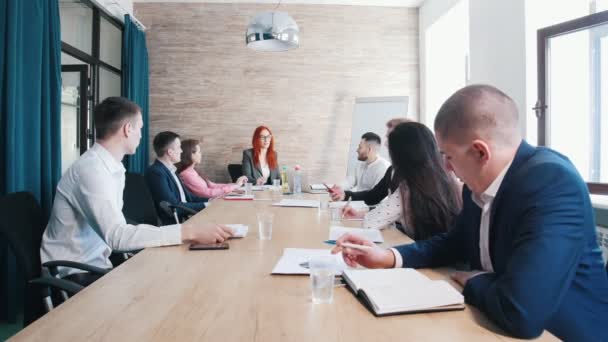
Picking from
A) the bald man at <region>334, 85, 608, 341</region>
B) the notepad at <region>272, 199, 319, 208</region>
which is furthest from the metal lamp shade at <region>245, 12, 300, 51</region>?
the bald man at <region>334, 85, 608, 341</region>

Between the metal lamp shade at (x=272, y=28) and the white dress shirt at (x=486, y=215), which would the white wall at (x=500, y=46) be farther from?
the white dress shirt at (x=486, y=215)

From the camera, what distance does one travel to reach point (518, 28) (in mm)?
3629

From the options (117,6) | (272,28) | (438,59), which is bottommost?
(272,28)

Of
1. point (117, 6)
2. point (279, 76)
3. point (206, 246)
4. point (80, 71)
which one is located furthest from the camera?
point (279, 76)

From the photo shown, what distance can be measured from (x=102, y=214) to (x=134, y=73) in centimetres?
400

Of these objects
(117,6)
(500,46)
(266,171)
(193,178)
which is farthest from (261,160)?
(500,46)

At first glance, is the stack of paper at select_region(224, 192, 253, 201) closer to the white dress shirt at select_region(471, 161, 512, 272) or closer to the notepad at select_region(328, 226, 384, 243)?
the notepad at select_region(328, 226, 384, 243)

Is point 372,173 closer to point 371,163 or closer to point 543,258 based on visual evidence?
point 371,163

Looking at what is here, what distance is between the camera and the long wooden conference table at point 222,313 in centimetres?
→ 85

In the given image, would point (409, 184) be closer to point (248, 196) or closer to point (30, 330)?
point (30, 330)

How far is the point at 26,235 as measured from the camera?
1.65 meters

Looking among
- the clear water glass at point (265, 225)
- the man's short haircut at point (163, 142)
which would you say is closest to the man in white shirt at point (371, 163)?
the man's short haircut at point (163, 142)

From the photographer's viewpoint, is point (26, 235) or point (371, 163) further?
point (371, 163)

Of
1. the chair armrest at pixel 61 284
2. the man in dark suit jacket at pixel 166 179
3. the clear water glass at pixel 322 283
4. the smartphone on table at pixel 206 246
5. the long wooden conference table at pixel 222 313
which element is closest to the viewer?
the long wooden conference table at pixel 222 313
